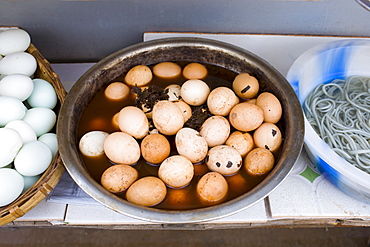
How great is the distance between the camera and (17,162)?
1082 mm

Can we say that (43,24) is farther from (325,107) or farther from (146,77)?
(325,107)

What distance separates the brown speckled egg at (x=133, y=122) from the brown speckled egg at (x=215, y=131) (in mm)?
204

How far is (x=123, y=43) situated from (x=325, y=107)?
1.04 meters

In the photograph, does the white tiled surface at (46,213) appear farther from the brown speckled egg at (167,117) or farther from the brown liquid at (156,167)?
the brown speckled egg at (167,117)

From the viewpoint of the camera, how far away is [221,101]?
3.91 ft

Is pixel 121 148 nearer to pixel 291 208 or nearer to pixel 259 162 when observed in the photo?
pixel 259 162

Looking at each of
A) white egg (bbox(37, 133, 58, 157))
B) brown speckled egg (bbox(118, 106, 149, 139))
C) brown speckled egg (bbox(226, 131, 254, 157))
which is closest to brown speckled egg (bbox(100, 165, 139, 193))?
brown speckled egg (bbox(118, 106, 149, 139))

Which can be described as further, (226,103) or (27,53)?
(27,53)

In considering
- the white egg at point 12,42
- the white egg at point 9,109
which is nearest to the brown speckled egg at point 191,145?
the white egg at point 9,109

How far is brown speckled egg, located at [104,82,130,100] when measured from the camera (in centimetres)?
127

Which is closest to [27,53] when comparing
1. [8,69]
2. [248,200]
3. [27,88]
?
[8,69]

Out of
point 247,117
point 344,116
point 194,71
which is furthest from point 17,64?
point 344,116

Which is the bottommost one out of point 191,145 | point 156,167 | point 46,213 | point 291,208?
point 46,213

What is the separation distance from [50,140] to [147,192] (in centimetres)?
44
